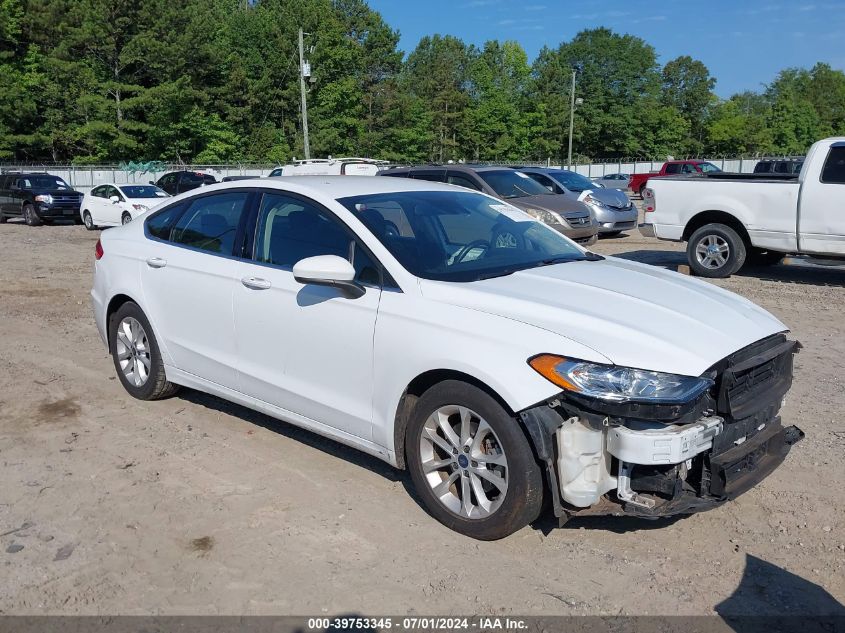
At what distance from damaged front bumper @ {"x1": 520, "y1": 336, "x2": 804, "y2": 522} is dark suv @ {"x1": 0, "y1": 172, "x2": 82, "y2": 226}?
24.1 meters

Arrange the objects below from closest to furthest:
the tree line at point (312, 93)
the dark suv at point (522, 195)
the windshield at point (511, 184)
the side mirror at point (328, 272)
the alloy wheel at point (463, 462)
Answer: the alloy wheel at point (463, 462) < the side mirror at point (328, 272) < the dark suv at point (522, 195) < the windshield at point (511, 184) < the tree line at point (312, 93)

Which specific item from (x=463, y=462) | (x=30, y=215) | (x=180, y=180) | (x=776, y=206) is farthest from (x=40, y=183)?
(x=463, y=462)

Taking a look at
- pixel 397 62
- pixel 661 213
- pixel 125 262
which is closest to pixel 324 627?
pixel 125 262

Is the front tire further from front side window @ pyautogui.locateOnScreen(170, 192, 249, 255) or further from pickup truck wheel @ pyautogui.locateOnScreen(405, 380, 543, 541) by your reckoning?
pickup truck wheel @ pyautogui.locateOnScreen(405, 380, 543, 541)

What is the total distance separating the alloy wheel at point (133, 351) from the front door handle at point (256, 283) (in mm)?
1386

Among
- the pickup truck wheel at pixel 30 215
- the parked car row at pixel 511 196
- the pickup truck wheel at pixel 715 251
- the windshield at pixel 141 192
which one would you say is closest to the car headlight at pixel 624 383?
the parked car row at pixel 511 196

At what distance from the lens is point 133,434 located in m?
5.25

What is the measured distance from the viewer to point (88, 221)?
22969 millimetres

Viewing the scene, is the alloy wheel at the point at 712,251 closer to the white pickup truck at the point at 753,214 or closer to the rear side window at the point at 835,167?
the white pickup truck at the point at 753,214

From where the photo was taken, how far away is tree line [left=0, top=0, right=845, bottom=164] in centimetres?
4912

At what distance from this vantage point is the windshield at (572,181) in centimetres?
1816

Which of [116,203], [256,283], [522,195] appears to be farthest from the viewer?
[116,203]

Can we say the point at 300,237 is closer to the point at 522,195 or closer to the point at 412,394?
the point at 412,394

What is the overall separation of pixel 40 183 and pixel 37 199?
1.73 meters
